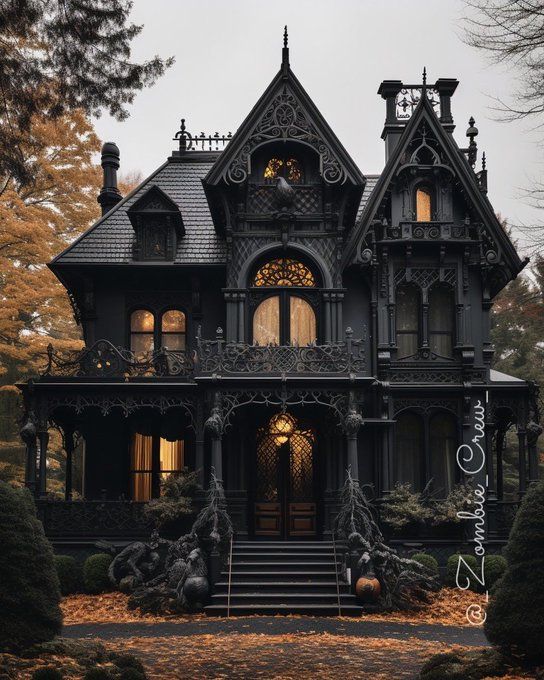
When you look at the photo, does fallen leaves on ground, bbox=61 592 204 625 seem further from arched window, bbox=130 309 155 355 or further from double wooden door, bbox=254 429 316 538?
arched window, bbox=130 309 155 355

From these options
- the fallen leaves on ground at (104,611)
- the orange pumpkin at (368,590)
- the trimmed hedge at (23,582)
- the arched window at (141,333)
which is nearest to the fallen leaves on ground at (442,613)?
the orange pumpkin at (368,590)

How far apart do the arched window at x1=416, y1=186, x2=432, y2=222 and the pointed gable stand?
52cm

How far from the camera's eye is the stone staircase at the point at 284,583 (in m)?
17.0

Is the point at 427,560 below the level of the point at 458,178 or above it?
below

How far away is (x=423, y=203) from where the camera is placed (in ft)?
76.4

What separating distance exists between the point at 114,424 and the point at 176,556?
5.52 metres

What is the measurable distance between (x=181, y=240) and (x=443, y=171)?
295 inches

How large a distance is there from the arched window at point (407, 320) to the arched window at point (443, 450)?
1.97 metres

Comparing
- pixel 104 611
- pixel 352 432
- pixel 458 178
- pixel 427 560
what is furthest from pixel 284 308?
pixel 104 611

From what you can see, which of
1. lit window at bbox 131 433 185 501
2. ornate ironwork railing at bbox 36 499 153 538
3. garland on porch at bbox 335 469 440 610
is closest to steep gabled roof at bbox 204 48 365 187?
lit window at bbox 131 433 185 501

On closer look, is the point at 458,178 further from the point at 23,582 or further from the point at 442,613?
the point at 23,582

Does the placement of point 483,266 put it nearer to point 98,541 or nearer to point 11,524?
point 98,541

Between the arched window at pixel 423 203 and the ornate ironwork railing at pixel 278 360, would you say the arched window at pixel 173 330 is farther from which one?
the arched window at pixel 423 203

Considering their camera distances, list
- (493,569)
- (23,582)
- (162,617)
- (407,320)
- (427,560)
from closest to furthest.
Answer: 1. (23,582)
2. (162,617)
3. (493,569)
4. (427,560)
5. (407,320)
